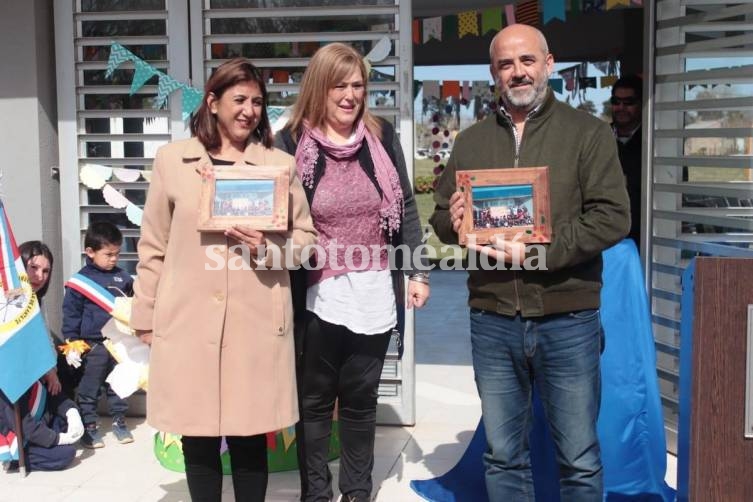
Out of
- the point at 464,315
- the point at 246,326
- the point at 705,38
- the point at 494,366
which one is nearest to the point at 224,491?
the point at 246,326

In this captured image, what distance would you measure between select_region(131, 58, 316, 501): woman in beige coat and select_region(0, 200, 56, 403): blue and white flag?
1284 mm

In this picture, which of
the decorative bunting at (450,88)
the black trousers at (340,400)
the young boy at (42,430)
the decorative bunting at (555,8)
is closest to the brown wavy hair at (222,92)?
the black trousers at (340,400)

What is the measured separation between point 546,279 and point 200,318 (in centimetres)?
118

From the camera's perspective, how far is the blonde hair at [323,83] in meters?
3.41

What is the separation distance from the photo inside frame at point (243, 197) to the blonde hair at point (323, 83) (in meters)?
0.51

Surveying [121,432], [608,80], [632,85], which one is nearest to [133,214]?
[121,432]

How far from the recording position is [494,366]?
3.06 meters

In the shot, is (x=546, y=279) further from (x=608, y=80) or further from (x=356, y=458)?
(x=608, y=80)

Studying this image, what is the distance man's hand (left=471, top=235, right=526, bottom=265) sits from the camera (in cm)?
286

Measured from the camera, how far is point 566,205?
2916 millimetres

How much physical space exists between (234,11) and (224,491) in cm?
252

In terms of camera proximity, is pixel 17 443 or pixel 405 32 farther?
pixel 405 32

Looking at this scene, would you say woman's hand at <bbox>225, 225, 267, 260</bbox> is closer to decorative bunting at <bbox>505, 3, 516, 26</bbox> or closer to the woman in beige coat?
the woman in beige coat

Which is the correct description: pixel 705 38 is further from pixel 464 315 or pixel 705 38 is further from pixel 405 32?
pixel 464 315
